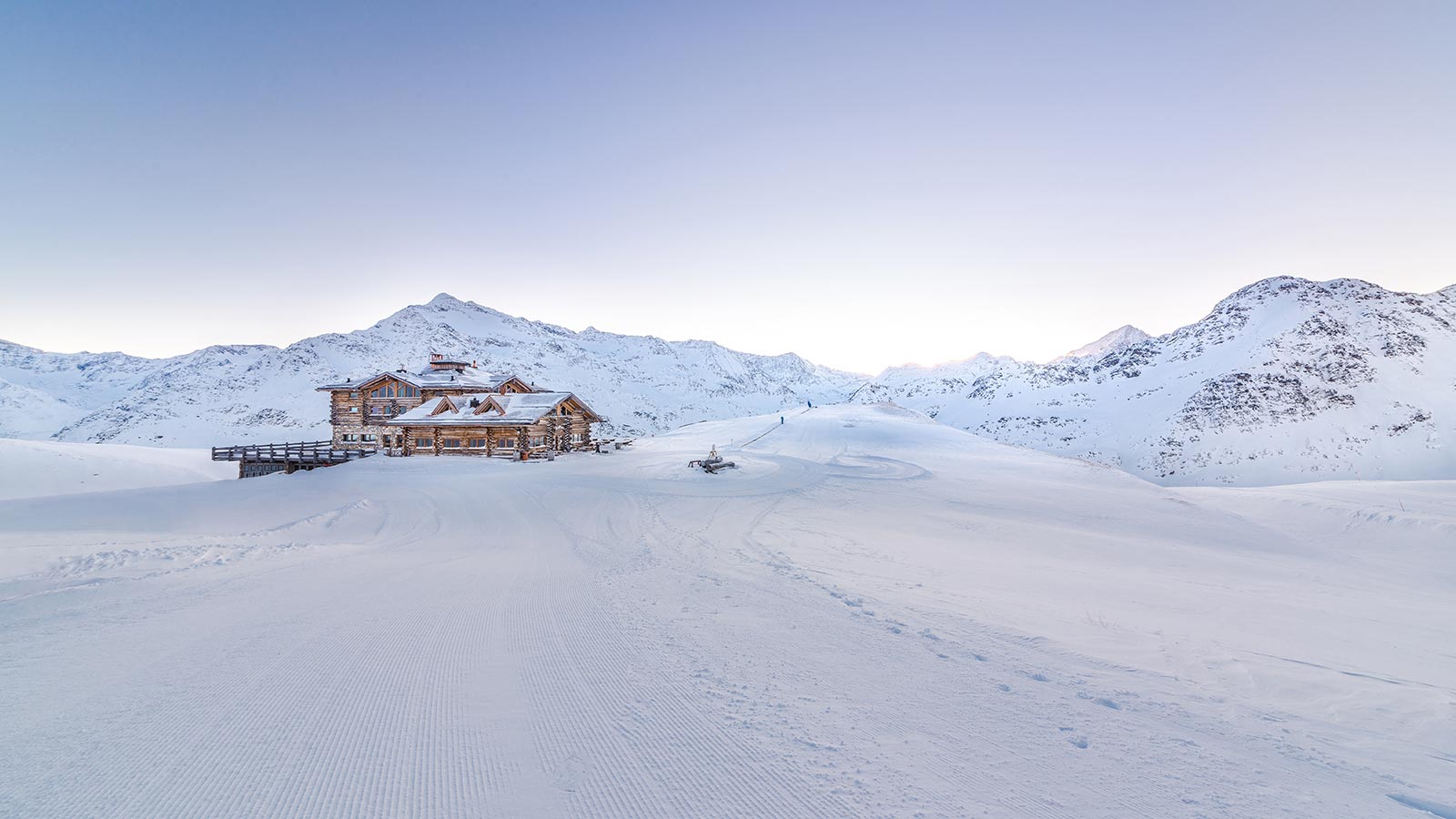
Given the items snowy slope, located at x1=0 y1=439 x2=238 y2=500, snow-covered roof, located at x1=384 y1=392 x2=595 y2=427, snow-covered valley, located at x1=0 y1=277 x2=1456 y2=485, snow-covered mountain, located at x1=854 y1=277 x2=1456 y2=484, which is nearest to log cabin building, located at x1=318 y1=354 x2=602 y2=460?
snow-covered roof, located at x1=384 y1=392 x2=595 y2=427

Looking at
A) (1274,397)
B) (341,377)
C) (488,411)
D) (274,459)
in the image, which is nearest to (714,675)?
(488,411)

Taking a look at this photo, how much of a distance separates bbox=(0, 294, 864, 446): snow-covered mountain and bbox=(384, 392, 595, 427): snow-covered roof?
27463 millimetres

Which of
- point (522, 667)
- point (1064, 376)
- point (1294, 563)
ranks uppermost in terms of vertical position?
point (1064, 376)

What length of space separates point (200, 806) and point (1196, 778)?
7.23 metres

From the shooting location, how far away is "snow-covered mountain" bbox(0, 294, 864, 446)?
90.7 meters

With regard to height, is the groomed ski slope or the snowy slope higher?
the groomed ski slope

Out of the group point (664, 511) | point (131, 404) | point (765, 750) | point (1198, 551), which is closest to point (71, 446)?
point (664, 511)

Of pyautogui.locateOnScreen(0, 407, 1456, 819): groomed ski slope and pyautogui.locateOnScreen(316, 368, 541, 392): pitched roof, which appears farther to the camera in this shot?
pyautogui.locateOnScreen(316, 368, 541, 392): pitched roof

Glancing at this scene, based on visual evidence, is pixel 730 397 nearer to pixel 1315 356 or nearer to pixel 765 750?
pixel 1315 356

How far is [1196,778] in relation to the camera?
4.26 metres

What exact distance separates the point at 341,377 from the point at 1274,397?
451 ft

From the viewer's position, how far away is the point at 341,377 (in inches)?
4232

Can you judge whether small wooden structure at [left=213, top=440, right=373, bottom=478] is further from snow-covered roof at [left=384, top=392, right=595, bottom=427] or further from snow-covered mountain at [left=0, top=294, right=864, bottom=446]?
snow-covered mountain at [left=0, top=294, right=864, bottom=446]

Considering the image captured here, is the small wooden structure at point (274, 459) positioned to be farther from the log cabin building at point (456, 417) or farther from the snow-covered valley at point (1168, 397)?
the snow-covered valley at point (1168, 397)
